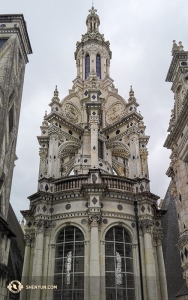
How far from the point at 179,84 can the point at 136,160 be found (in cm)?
1091

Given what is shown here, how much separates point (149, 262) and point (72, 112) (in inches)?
746

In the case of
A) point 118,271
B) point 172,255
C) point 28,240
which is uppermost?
→ point 172,255

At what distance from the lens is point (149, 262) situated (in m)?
21.7

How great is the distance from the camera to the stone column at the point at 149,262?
20873mm

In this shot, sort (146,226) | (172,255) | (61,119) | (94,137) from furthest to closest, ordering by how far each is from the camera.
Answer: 1. (172,255)
2. (61,119)
3. (94,137)
4. (146,226)

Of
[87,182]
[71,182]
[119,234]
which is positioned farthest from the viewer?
[71,182]

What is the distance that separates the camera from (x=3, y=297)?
1495 cm

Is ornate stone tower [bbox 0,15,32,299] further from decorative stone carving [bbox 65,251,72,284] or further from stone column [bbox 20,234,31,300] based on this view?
stone column [bbox 20,234,31,300]

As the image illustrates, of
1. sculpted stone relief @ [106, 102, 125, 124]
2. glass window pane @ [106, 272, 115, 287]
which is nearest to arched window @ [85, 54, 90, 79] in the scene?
sculpted stone relief @ [106, 102, 125, 124]

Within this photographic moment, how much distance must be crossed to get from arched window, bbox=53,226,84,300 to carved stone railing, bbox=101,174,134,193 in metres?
4.22

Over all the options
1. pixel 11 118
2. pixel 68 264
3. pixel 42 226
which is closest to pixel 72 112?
pixel 42 226

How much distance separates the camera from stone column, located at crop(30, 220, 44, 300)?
20.4m

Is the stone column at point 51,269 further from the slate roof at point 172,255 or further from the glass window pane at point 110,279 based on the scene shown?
the slate roof at point 172,255

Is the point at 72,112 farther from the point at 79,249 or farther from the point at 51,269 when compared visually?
the point at 51,269
